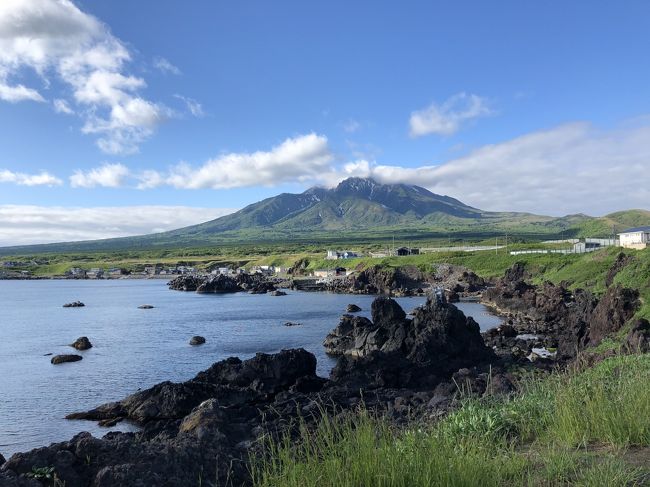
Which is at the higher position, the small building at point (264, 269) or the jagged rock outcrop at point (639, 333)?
the jagged rock outcrop at point (639, 333)

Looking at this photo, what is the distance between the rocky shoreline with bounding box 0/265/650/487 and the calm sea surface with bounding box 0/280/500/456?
10.8 feet

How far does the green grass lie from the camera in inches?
230

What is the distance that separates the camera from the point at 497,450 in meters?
7.27

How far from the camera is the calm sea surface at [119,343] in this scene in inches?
1186

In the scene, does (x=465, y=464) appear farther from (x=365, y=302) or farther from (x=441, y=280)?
(x=441, y=280)

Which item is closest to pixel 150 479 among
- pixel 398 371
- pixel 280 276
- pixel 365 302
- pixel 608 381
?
pixel 608 381

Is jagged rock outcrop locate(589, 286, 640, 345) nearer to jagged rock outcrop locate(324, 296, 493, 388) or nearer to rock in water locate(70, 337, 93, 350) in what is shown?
jagged rock outcrop locate(324, 296, 493, 388)

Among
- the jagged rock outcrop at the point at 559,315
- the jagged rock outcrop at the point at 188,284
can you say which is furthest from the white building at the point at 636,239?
the jagged rock outcrop at the point at 188,284

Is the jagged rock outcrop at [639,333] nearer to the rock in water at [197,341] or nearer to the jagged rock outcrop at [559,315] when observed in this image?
the jagged rock outcrop at [559,315]

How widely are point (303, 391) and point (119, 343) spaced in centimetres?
2887

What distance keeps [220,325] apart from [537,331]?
3421 cm

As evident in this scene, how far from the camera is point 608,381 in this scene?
10859 millimetres

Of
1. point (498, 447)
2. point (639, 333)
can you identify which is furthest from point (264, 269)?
point (498, 447)

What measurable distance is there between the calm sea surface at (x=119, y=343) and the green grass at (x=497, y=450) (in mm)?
21606
